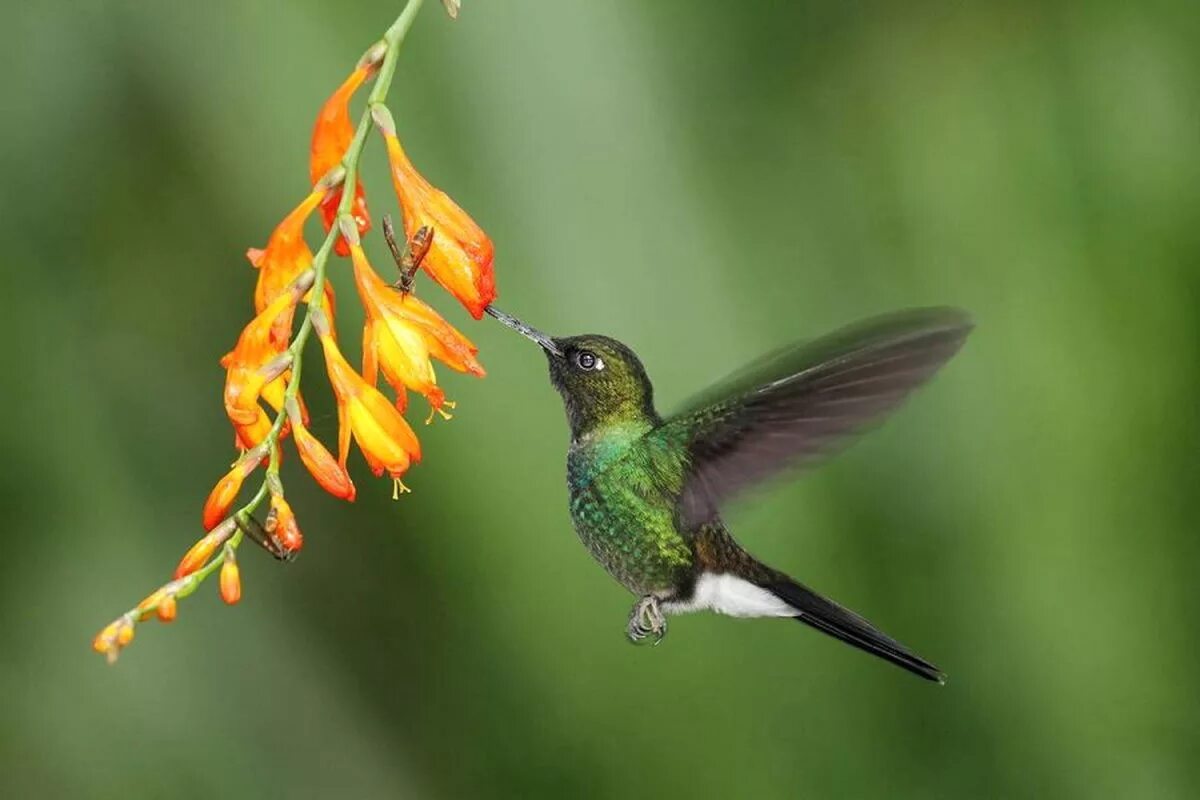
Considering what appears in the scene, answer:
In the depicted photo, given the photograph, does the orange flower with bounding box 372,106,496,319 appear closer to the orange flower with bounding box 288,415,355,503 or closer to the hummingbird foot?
the orange flower with bounding box 288,415,355,503

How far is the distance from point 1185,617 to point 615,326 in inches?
43.5

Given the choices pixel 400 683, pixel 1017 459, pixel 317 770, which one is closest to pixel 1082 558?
pixel 1017 459

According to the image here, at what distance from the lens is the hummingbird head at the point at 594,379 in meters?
1.92

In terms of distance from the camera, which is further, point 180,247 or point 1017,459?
point 180,247

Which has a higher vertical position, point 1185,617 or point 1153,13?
point 1153,13

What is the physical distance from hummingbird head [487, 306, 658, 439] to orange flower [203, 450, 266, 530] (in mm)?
500

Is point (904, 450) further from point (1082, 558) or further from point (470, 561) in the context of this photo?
point (470, 561)

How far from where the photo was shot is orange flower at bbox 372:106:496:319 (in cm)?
151

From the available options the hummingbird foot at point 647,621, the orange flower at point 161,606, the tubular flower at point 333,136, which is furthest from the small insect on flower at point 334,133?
the hummingbird foot at point 647,621

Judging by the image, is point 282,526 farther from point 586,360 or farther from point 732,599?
point 732,599

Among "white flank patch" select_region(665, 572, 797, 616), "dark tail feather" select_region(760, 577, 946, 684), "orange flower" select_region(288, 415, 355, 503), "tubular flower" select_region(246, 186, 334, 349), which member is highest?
"tubular flower" select_region(246, 186, 334, 349)

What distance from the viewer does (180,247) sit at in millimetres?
3285

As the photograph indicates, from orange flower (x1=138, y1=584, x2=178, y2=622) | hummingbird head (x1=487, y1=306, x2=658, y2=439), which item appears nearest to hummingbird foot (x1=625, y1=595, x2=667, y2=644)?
hummingbird head (x1=487, y1=306, x2=658, y2=439)

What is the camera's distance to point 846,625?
6.16 ft
